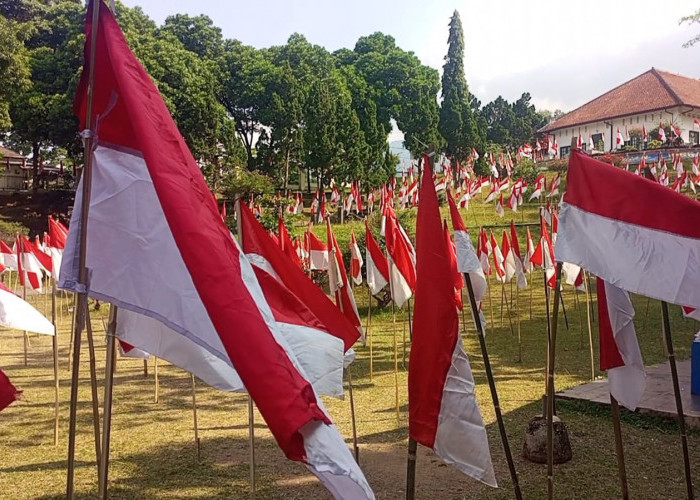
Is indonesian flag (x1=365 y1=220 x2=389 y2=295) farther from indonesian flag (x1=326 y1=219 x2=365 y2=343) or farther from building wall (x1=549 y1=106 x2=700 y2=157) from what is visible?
building wall (x1=549 y1=106 x2=700 y2=157)

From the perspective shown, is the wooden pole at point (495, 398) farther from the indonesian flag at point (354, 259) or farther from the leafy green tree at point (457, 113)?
the leafy green tree at point (457, 113)

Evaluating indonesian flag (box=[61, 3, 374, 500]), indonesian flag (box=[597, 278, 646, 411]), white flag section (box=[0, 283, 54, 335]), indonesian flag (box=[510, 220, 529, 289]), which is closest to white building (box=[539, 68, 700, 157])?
indonesian flag (box=[510, 220, 529, 289])

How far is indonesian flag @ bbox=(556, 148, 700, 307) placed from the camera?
4.66 m

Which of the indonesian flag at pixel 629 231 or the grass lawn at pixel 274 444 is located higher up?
the indonesian flag at pixel 629 231

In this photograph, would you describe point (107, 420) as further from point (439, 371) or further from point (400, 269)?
point (400, 269)

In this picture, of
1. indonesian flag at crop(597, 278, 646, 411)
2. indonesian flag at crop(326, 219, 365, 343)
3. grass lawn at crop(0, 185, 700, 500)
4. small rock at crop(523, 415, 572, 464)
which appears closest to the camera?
indonesian flag at crop(597, 278, 646, 411)

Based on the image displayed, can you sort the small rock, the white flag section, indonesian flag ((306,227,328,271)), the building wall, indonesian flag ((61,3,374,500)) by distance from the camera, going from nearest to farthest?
indonesian flag ((61,3,374,500))
the white flag section
the small rock
indonesian flag ((306,227,328,271))
the building wall

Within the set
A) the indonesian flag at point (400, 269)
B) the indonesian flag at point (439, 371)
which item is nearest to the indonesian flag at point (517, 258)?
the indonesian flag at point (400, 269)

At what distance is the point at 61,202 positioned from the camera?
3703 centimetres

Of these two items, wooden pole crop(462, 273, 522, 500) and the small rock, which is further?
the small rock

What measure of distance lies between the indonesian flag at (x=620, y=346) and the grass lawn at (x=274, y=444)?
5.88 feet

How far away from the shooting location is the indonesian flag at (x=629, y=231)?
466 cm

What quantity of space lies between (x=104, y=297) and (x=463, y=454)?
8.70 feet

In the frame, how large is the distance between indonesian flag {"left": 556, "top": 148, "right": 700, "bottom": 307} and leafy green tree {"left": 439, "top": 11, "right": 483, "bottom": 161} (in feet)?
147
